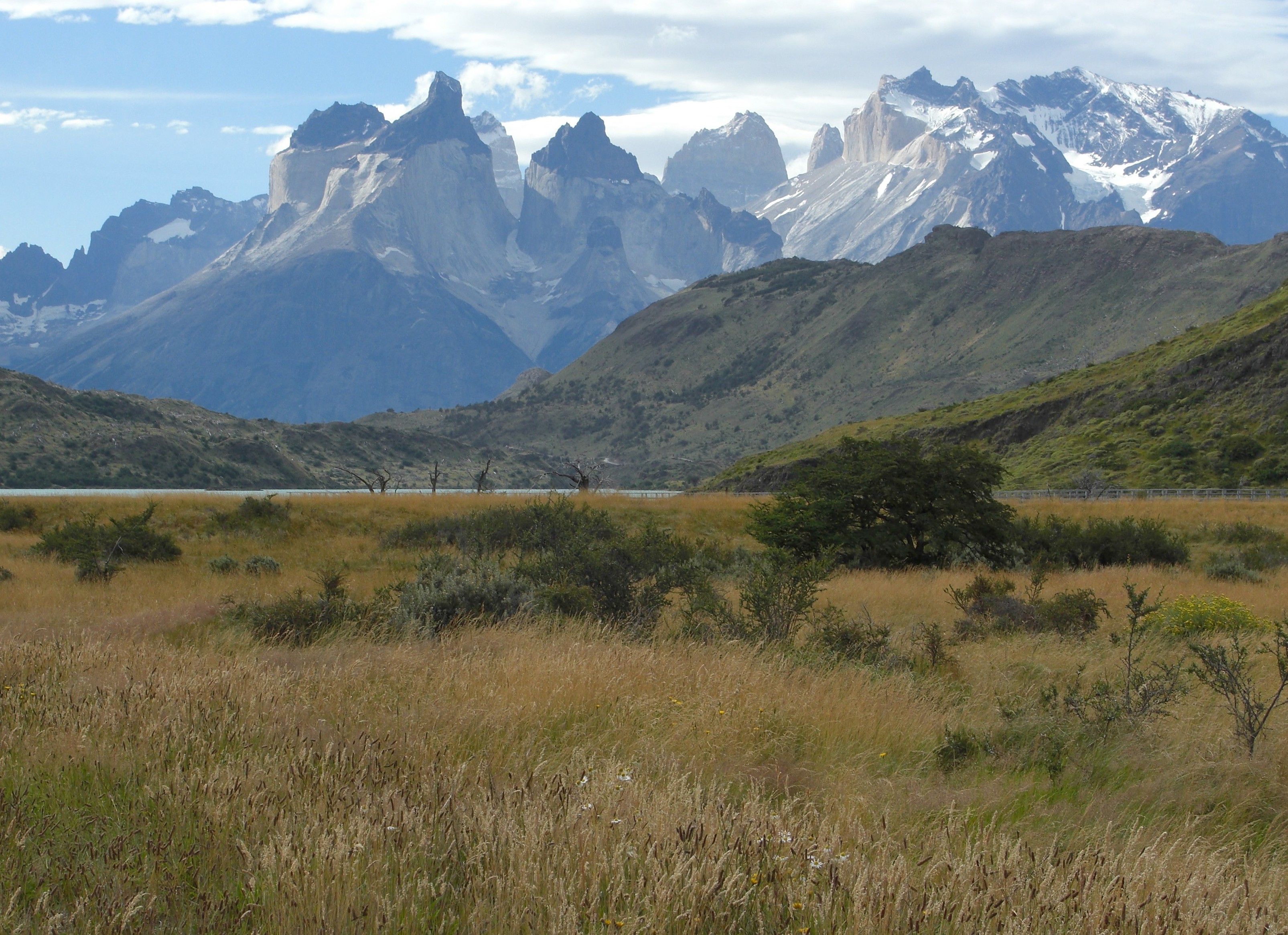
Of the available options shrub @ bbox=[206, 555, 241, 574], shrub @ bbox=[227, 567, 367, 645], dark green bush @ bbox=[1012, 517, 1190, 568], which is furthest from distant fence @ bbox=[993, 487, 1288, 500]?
shrub @ bbox=[227, 567, 367, 645]

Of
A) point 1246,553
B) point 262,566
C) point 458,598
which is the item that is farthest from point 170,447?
point 1246,553

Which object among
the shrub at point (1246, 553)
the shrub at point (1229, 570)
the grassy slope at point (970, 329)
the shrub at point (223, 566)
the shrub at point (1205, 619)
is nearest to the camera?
the shrub at point (1205, 619)

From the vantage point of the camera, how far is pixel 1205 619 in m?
13.5

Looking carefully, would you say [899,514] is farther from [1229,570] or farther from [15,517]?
[15,517]

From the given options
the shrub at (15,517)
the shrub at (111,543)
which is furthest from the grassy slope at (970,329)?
the shrub at (111,543)

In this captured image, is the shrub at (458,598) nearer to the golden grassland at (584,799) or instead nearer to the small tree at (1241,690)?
the golden grassland at (584,799)

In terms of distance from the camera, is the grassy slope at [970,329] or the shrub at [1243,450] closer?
the shrub at [1243,450]

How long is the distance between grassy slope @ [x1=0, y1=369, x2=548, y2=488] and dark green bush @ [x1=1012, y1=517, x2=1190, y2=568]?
101229 mm

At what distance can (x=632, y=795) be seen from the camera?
4.59 meters

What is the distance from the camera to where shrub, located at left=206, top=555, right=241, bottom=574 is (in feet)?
71.3

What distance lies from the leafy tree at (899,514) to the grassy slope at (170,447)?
96.7 meters

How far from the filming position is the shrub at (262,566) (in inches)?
858

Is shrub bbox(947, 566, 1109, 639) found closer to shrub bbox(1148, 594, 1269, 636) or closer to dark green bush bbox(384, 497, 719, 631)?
shrub bbox(1148, 594, 1269, 636)

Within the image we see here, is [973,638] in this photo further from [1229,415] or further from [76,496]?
[1229,415]
